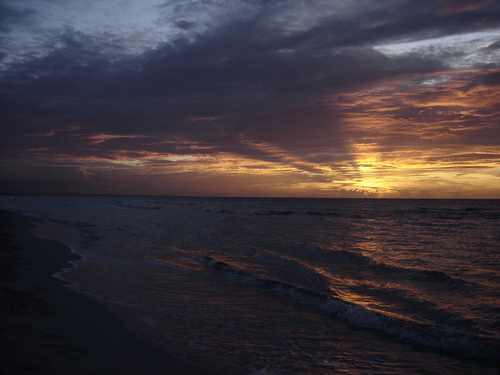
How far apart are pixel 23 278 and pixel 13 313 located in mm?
3693

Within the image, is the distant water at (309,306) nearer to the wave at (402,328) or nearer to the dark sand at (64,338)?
the wave at (402,328)

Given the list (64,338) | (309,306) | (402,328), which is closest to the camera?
(64,338)

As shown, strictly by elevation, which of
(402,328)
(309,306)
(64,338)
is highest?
(64,338)

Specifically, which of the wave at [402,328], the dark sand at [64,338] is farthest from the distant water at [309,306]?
the dark sand at [64,338]

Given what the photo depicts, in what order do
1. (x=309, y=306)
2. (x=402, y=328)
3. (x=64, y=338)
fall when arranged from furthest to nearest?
(x=309, y=306), (x=402, y=328), (x=64, y=338)

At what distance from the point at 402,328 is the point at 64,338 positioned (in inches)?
284

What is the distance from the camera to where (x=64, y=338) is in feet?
20.2

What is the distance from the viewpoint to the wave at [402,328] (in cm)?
688

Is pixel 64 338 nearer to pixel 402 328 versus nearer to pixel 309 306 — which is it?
pixel 309 306

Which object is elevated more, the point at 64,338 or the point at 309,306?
the point at 64,338

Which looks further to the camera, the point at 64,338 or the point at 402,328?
the point at 402,328

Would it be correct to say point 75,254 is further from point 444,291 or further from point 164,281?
point 444,291

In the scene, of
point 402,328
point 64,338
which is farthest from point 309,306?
point 64,338

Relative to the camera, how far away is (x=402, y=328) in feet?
26.1
